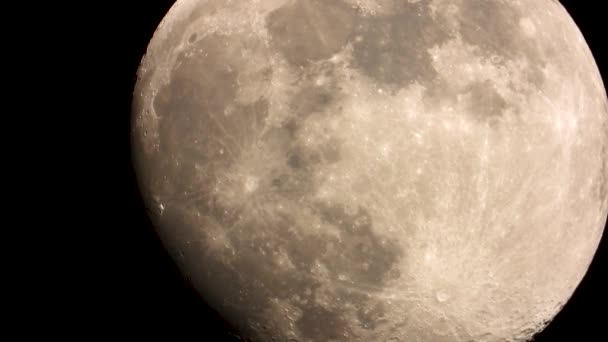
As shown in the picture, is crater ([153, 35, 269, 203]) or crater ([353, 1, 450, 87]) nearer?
crater ([353, 1, 450, 87])

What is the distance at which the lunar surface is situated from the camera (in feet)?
8.41

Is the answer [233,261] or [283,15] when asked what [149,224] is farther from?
[283,15]

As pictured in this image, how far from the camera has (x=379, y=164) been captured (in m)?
2.54

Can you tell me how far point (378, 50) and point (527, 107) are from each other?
68cm

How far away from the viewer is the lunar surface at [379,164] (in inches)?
101

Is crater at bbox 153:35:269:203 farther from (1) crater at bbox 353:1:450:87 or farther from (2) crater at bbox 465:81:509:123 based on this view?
(2) crater at bbox 465:81:509:123

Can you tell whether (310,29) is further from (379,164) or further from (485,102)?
(485,102)

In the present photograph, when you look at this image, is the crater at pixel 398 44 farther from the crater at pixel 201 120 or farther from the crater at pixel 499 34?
the crater at pixel 201 120

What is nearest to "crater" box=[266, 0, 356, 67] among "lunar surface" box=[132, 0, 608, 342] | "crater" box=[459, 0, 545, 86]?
"lunar surface" box=[132, 0, 608, 342]

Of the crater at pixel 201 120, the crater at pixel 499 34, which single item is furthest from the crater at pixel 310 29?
the crater at pixel 499 34

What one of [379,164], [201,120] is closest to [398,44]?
[379,164]

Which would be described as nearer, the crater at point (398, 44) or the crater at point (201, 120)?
the crater at point (398, 44)

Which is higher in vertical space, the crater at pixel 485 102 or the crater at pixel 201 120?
the crater at pixel 485 102

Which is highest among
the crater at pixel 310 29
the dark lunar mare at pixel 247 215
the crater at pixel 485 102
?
the crater at pixel 310 29
